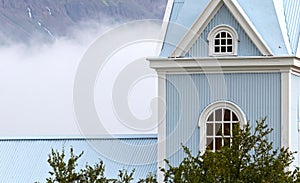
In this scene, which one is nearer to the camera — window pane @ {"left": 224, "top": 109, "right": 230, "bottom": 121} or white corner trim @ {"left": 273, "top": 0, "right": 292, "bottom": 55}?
white corner trim @ {"left": 273, "top": 0, "right": 292, "bottom": 55}

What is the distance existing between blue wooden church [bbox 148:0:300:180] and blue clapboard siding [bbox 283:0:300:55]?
0.03 meters

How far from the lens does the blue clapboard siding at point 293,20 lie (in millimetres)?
36844

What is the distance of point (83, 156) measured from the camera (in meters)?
41.5

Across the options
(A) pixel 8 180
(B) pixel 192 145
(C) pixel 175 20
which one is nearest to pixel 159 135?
(B) pixel 192 145

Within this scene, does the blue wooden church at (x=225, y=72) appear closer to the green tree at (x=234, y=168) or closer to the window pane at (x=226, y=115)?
the window pane at (x=226, y=115)

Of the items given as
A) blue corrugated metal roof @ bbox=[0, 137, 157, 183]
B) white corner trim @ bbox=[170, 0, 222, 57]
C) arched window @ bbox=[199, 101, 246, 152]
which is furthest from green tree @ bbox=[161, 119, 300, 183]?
blue corrugated metal roof @ bbox=[0, 137, 157, 183]

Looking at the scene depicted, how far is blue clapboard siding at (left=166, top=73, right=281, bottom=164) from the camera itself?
36.4 metres

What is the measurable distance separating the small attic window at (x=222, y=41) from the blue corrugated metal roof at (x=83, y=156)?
193 inches

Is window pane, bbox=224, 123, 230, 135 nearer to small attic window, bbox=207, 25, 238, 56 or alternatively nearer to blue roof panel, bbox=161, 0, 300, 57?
small attic window, bbox=207, 25, 238, 56

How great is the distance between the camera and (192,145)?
3703 cm

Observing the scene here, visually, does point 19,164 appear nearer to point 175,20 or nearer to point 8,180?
point 8,180

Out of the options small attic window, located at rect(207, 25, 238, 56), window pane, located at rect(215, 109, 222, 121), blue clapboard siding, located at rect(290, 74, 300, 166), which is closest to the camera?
small attic window, located at rect(207, 25, 238, 56)

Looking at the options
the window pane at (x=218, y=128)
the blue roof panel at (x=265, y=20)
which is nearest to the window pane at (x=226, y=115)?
the window pane at (x=218, y=128)

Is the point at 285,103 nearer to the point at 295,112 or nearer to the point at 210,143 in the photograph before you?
the point at 295,112
